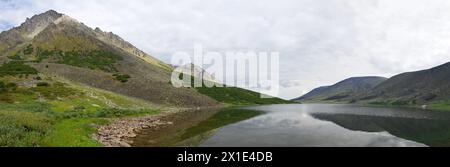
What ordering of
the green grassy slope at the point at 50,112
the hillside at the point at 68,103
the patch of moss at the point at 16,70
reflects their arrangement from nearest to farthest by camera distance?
1. the green grassy slope at the point at 50,112
2. the hillside at the point at 68,103
3. the patch of moss at the point at 16,70

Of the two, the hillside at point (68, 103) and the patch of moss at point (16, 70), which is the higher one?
the patch of moss at point (16, 70)

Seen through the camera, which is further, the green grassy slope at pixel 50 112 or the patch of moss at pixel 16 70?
the patch of moss at pixel 16 70

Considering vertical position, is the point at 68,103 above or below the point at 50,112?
above

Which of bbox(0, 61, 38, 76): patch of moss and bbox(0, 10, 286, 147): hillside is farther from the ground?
bbox(0, 61, 38, 76): patch of moss

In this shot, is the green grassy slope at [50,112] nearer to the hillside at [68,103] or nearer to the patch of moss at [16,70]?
the hillside at [68,103]

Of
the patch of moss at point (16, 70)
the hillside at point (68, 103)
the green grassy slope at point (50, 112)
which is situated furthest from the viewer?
the patch of moss at point (16, 70)

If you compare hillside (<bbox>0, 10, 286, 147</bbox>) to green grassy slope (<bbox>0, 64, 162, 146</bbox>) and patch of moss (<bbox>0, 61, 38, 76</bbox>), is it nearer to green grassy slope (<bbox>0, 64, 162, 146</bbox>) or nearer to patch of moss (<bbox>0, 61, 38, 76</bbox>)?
green grassy slope (<bbox>0, 64, 162, 146</bbox>)

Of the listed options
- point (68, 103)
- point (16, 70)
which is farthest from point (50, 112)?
point (16, 70)

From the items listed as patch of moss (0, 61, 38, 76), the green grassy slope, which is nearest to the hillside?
the green grassy slope

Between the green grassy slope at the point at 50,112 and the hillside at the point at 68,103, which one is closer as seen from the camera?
the green grassy slope at the point at 50,112

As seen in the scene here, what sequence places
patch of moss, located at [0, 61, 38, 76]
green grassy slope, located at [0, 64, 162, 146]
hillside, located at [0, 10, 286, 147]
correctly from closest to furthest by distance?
green grassy slope, located at [0, 64, 162, 146], hillside, located at [0, 10, 286, 147], patch of moss, located at [0, 61, 38, 76]

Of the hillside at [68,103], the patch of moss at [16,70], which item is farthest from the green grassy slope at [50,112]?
the patch of moss at [16,70]

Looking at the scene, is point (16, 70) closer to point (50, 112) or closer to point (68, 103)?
point (68, 103)
